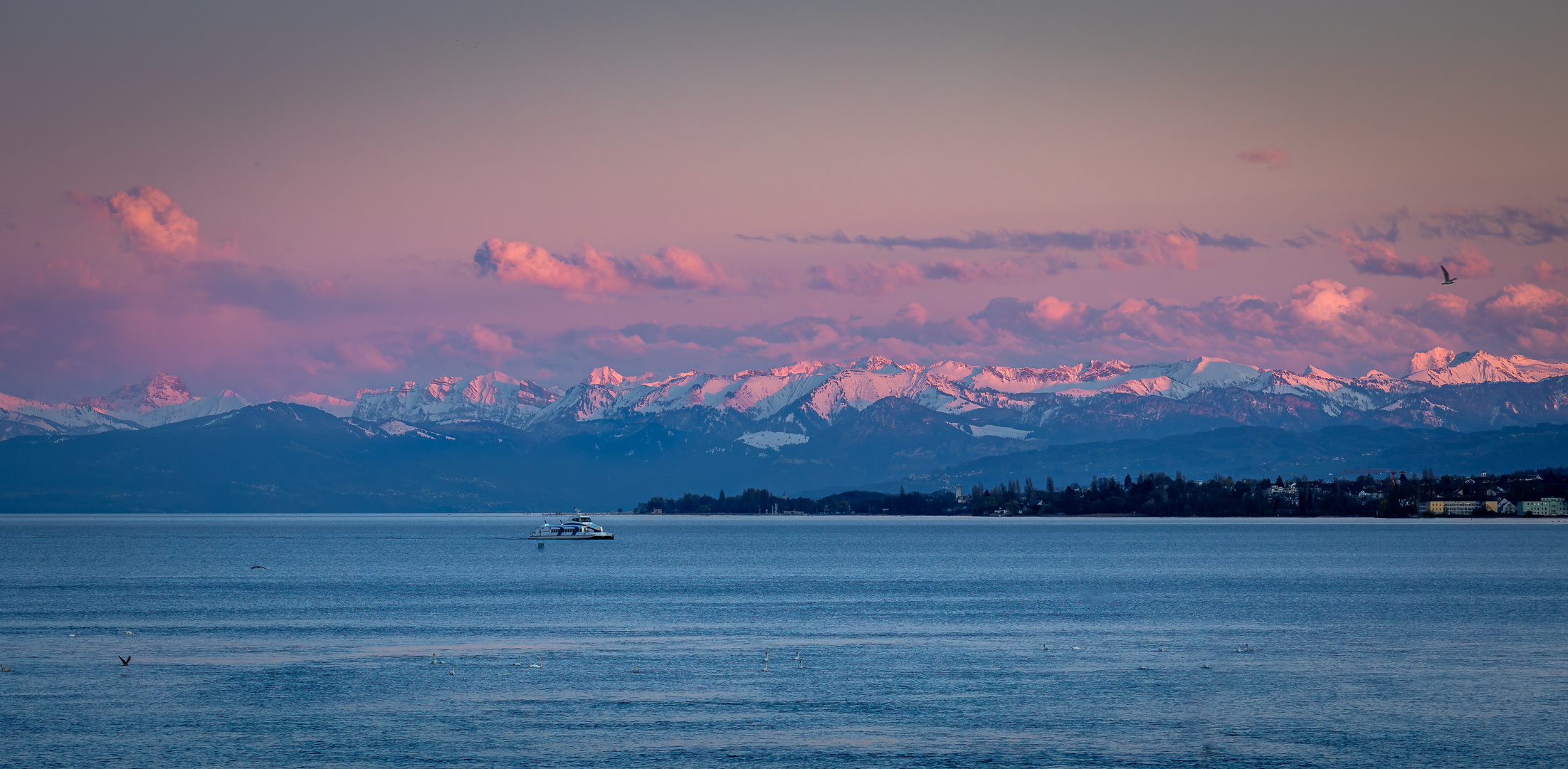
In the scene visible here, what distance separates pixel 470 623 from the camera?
97938 mm

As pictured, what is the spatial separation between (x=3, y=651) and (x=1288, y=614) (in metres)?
83.1

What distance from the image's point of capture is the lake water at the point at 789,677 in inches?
2084

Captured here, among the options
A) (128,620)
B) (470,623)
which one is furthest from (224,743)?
(128,620)

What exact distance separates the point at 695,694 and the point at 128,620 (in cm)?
5405

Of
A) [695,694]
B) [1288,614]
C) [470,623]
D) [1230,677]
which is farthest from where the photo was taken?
[1288,614]

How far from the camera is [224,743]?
53781mm

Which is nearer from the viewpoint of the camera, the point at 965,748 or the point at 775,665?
the point at 965,748

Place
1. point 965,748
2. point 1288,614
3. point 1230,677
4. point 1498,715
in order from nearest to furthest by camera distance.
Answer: point 965,748, point 1498,715, point 1230,677, point 1288,614

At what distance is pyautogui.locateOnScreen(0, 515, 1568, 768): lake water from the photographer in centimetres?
5294

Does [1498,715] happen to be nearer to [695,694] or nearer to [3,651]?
[695,694]

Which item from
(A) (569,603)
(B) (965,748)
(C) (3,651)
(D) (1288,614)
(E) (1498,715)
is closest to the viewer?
(B) (965,748)

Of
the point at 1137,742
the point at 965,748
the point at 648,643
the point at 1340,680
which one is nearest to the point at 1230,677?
the point at 1340,680

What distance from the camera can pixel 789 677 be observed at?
69.8 metres

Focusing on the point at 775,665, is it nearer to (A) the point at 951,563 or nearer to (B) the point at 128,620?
(B) the point at 128,620
